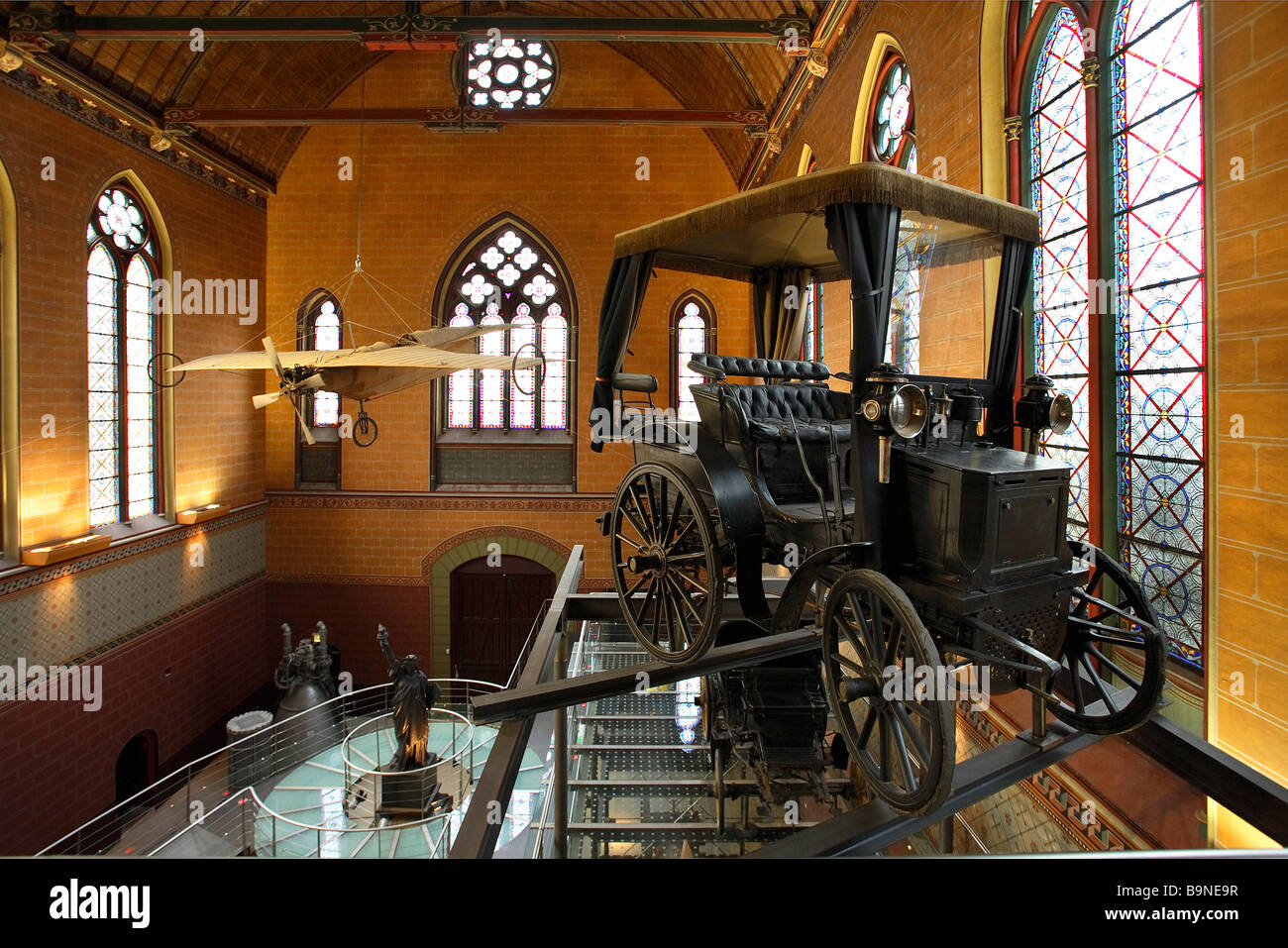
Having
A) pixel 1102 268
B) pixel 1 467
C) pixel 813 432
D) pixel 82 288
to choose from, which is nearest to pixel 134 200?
pixel 82 288

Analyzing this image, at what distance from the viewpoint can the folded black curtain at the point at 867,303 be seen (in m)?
1.94

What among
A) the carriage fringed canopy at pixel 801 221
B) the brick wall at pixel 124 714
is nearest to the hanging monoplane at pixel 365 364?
the carriage fringed canopy at pixel 801 221

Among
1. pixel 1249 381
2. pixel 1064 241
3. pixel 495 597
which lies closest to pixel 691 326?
pixel 495 597

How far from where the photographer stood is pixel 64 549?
7.07 m

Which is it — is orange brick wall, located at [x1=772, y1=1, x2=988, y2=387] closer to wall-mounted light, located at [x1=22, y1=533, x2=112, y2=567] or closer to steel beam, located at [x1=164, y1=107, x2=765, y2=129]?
steel beam, located at [x1=164, y1=107, x2=765, y2=129]

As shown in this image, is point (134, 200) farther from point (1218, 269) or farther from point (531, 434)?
point (1218, 269)

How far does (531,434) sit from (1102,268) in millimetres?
8569

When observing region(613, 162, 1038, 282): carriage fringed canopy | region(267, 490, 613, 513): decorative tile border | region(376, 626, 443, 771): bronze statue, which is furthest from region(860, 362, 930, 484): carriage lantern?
region(267, 490, 613, 513): decorative tile border

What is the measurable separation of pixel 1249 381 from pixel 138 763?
34.5 ft

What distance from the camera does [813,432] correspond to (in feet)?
8.60

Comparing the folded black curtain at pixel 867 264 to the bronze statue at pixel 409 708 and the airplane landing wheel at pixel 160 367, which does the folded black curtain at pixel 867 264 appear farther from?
the airplane landing wheel at pixel 160 367

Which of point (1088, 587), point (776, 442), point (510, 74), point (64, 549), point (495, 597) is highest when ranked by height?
point (510, 74)

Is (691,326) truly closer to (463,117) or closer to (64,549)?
(463,117)

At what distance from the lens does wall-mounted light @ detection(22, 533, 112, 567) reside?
6777mm
